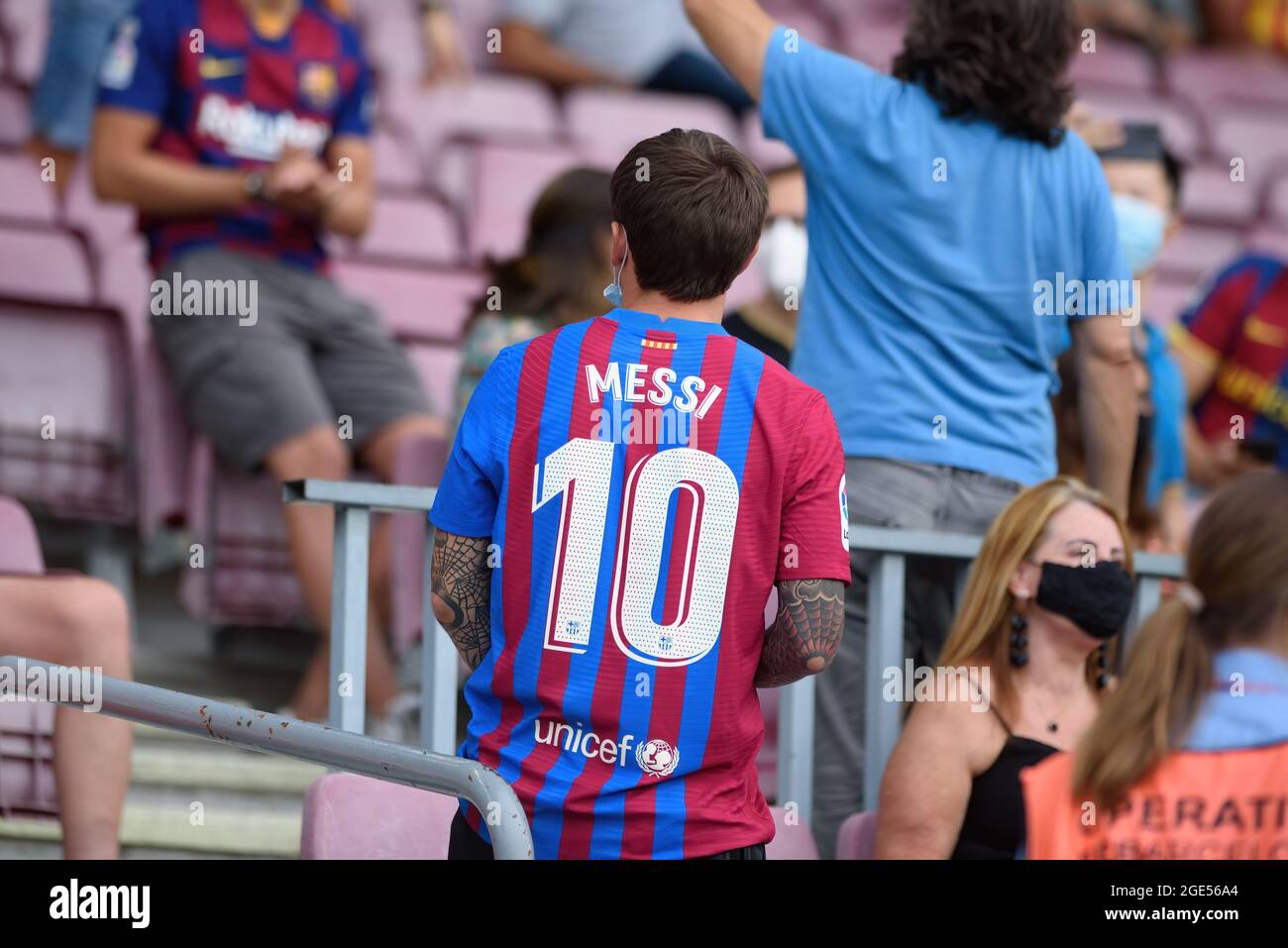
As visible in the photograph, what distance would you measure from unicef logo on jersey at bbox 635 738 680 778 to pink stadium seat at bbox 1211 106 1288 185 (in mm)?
5195

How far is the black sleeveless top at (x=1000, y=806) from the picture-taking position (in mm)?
2260

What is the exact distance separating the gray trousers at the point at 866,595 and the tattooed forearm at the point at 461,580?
2.84 ft

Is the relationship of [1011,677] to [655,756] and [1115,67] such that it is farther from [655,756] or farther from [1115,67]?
[1115,67]

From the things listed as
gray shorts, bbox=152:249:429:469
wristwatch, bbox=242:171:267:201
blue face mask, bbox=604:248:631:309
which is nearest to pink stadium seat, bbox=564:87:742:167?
gray shorts, bbox=152:249:429:469

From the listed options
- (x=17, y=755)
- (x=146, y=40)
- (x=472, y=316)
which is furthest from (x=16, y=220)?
(x=17, y=755)

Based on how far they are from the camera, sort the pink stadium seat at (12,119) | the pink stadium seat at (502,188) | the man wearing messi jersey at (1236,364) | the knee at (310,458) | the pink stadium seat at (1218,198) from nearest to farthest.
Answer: the knee at (310,458), the man wearing messi jersey at (1236,364), the pink stadium seat at (12,119), the pink stadium seat at (502,188), the pink stadium seat at (1218,198)

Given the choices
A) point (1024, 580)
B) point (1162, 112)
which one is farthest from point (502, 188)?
point (1024, 580)

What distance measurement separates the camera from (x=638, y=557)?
1659mm

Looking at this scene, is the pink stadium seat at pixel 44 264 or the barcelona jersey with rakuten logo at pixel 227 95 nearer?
the barcelona jersey with rakuten logo at pixel 227 95

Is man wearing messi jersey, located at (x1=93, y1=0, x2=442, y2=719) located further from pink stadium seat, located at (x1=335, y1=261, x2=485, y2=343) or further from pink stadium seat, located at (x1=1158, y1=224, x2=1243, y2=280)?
pink stadium seat, located at (x1=1158, y1=224, x2=1243, y2=280)

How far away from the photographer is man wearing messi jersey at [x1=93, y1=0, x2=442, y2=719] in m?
3.45

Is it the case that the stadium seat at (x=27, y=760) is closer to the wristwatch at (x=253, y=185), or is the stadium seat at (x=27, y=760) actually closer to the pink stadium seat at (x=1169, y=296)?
the wristwatch at (x=253, y=185)

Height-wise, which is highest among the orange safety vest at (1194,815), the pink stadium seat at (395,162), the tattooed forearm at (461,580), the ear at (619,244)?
the pink stadium seat at (395,162)

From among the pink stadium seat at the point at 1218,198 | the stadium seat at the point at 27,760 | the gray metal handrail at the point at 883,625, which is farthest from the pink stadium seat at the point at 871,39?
the stadium seat at the point at 27,760
